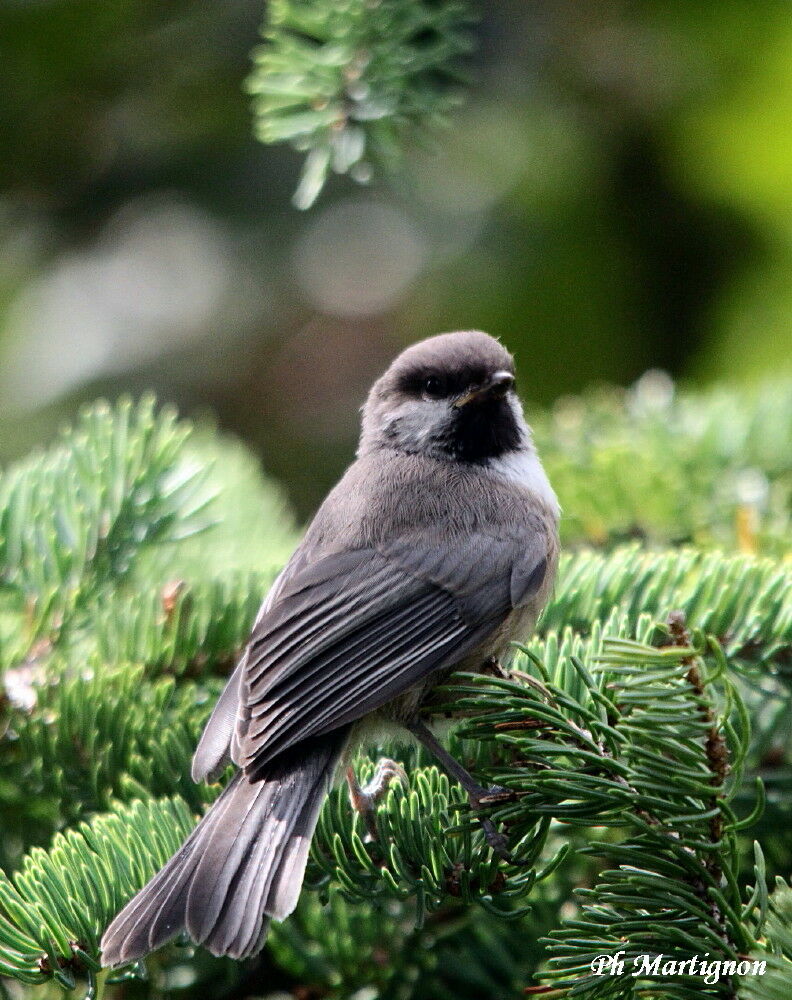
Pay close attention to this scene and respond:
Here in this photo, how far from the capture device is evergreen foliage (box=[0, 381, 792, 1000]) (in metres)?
1.45

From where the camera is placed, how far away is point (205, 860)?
171 centimetres

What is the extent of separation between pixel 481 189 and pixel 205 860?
3567mm

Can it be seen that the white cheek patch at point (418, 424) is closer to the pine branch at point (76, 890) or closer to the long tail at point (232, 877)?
the long tail at point (232, 877)

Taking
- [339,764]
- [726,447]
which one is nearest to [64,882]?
[339,764]

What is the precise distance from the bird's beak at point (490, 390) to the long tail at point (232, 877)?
1147 mm

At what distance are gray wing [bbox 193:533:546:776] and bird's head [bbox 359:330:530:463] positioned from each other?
413 mm

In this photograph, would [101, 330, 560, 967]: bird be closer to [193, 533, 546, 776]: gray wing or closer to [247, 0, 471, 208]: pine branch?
[193, 533, 546, 776]: gray wing

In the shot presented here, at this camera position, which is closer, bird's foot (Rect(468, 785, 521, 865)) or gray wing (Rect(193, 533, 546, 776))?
bird's foot (Rect(468, 785, 521, 865))

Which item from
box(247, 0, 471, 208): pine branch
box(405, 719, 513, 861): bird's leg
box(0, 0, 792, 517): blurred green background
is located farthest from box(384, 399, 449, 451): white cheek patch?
box(0, 0, 792, 517): blurred green background

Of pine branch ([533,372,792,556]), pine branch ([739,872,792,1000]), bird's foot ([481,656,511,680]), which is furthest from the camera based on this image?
pine branch ([533,372,792,556])

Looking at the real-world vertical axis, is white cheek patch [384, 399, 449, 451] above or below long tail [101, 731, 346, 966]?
above

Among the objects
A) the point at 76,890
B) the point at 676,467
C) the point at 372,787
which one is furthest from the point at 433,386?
the point at 76,890

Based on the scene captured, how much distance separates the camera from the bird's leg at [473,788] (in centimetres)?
167

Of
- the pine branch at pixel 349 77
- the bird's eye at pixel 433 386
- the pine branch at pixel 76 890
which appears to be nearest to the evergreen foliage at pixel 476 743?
the pine branch at pixel 76 890
